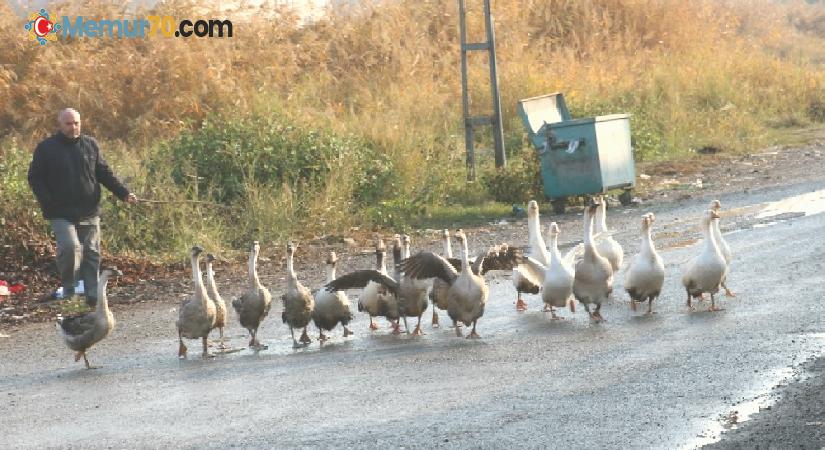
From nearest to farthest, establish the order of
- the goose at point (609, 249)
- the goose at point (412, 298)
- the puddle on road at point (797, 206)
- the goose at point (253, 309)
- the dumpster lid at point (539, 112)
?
the goose at point (253, 309) → the goose at point (412, 298) → the goose at point (609, 249) → the puddle on road at point (797, 206) → the dumpster lid at point (539, 112)

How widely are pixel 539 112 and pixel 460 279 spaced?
947cm

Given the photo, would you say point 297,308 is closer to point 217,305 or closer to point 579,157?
point 217,305

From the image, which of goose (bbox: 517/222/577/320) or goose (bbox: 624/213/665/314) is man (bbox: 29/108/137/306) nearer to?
goose (bbox: 517/222/577/320)

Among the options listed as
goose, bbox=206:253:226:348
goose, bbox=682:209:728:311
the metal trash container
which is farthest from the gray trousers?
the metal trash container

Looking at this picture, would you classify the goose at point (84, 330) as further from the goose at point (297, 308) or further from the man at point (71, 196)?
the man at point (71, 196)

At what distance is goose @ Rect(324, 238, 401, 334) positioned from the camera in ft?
38.5

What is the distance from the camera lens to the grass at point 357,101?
1766 centimetres

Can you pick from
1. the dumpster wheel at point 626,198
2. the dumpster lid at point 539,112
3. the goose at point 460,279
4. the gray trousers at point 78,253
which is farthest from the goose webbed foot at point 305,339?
the dumpster wheel at point 626,198

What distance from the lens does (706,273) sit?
11.7 metres

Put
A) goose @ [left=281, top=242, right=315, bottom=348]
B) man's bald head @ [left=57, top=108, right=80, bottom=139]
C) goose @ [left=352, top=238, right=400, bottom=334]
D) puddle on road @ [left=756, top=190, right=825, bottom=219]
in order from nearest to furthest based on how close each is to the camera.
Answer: goose @ [left=281, top=242, right=315, bottom=348]
goose @ [left=352, top=238, right=400, bottom=334]
man's bald head @ [left=57, top=108, right=80, bottom=139]
puddle on road @ [left=756, top=190, right=825, bottom=219]

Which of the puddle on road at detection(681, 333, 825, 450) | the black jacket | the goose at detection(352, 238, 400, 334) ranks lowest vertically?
the puddle on road at detection(681, 333, 825, 450)

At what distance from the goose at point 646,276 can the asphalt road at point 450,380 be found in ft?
0.68

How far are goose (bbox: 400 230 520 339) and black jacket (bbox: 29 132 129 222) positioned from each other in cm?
408

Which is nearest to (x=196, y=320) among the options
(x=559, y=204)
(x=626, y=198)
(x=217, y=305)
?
(x=217, y=305)
